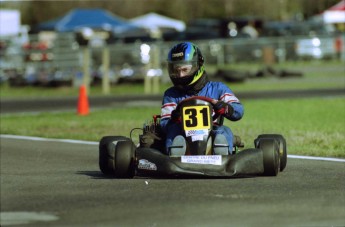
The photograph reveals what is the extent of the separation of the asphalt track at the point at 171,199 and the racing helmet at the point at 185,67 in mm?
1192

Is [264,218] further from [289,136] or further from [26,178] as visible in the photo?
[289,136]

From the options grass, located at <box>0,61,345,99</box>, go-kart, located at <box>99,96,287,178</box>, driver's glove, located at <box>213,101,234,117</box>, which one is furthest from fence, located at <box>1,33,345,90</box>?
driver's glove, located at <box>213,101,234,117</box>

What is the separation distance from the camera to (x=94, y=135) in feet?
56.7

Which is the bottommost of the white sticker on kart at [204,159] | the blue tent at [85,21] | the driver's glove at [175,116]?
the white sticker on kart at [204,159]

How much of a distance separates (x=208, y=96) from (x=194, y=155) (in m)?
1.05

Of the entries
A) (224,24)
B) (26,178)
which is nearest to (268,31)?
(224,24)

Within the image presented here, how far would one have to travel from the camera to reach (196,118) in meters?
10.5

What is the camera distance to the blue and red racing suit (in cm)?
1071

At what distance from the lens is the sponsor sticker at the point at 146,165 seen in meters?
10.4

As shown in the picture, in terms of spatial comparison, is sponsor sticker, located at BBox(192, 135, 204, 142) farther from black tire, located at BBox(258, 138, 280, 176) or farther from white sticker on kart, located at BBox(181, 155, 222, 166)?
black tire, located at BBox(258, 138, 280, 176)

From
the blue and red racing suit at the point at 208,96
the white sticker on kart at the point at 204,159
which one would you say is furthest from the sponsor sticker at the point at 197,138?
the white sticker on kart at the point at 204,159

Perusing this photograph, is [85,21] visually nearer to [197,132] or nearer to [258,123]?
[258,123]

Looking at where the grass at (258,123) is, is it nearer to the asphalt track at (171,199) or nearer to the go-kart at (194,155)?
the asphalt track at (171,199)

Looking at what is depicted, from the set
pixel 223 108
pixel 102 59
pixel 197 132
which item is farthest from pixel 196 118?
pixel 102 59
